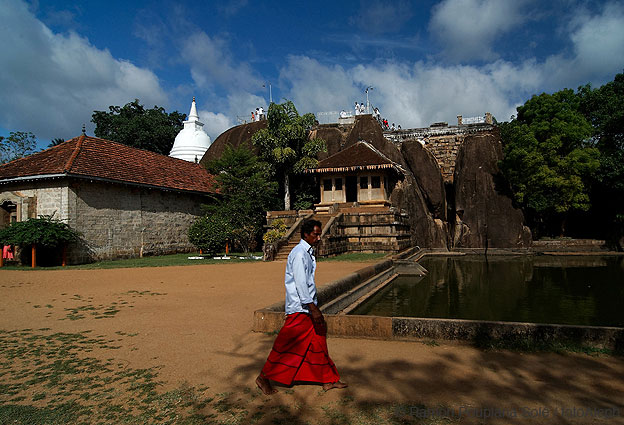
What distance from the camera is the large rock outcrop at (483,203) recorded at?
23422 mm

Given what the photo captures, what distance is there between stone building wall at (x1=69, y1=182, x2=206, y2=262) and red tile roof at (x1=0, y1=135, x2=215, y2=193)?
578 mm

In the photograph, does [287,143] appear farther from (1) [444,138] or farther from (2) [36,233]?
(2) [36,233]

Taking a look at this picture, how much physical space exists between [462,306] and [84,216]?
48.8 ft

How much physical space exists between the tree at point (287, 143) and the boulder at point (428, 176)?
6721mm

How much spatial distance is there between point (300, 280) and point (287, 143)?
20268 millimetres

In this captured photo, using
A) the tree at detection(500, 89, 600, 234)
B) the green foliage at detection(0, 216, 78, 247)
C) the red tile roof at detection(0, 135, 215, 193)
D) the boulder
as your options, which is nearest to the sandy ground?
the green foliage at detection(0, 216, 78, 247)

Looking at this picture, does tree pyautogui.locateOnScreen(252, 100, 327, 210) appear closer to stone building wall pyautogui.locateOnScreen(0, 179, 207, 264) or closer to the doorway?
the doorway

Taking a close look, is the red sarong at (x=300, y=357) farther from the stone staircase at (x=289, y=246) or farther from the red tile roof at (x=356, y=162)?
the red tile roof at (x=356, y=162)

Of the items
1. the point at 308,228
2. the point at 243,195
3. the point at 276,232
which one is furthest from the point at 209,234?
the point at 308,228

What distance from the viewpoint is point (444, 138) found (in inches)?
1136

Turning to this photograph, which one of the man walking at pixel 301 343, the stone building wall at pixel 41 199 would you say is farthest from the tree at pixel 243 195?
the man walking at pixel 301 343

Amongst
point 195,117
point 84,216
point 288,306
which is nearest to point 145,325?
point 288,306

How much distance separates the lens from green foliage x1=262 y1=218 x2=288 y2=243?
645 inches

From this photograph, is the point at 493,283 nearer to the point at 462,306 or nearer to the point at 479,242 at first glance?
the point at 462,306
